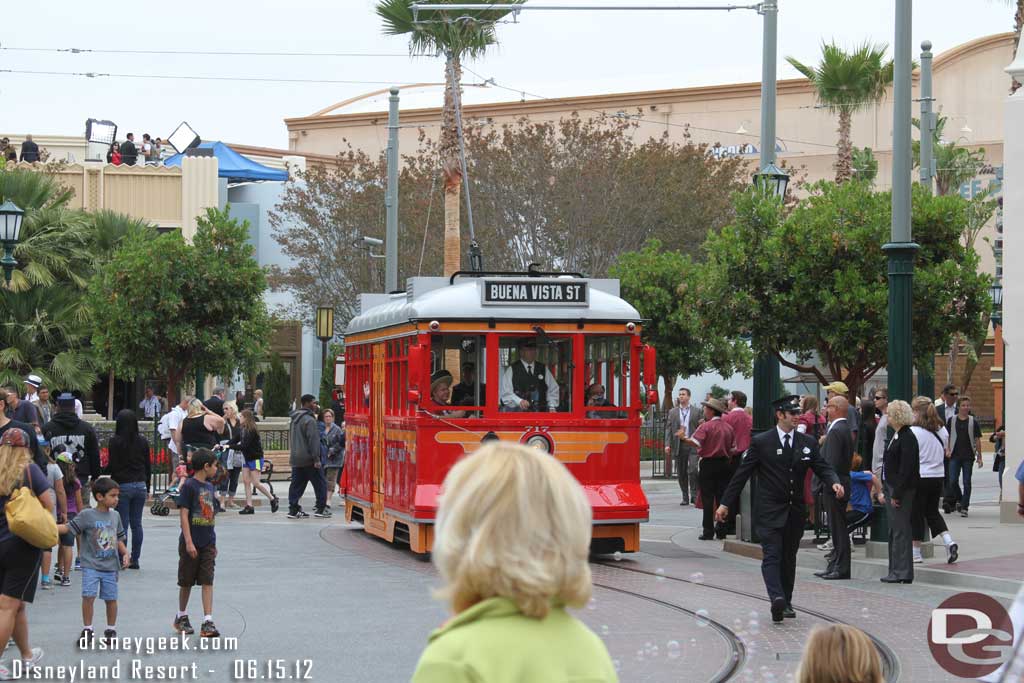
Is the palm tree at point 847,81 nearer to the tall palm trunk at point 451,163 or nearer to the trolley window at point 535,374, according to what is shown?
the tall palm trunk at point 451,163

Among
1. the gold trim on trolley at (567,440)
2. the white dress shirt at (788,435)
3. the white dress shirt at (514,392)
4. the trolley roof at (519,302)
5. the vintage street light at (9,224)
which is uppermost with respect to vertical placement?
the vintage street light at (9,224)

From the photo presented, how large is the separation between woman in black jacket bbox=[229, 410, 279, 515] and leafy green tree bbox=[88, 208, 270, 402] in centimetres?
896

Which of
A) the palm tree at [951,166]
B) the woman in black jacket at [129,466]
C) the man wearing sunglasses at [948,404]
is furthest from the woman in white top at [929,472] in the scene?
the palm tree at [951,166]

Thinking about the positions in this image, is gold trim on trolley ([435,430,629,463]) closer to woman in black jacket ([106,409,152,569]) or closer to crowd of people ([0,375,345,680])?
crowd of people ([0,375,345,680])

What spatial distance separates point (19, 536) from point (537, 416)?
7350 millimetres

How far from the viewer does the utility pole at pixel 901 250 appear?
15680mm

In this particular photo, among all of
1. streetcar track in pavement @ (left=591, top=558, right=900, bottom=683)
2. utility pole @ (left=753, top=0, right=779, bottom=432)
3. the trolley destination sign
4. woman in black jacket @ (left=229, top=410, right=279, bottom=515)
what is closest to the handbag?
streetcar track in pavement @ (left=591, top=558, right=900, bottom=683)

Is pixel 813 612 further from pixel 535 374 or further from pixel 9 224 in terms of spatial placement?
pixel 9 224

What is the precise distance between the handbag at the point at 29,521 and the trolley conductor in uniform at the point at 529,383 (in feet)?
23.5

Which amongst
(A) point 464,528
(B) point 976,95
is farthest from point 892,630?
(B) point 976,95

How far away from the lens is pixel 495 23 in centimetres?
2808

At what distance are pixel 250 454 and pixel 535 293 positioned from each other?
317 inches

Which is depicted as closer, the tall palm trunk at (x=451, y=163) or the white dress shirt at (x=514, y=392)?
the white dress shirt at (x=514, y=392)

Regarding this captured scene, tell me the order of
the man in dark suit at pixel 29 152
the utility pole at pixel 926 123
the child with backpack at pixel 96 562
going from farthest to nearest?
the man in dark suit at pixel 29 152
the utility pole at pixel 926 123
the child with backpack at pixel 96 562
